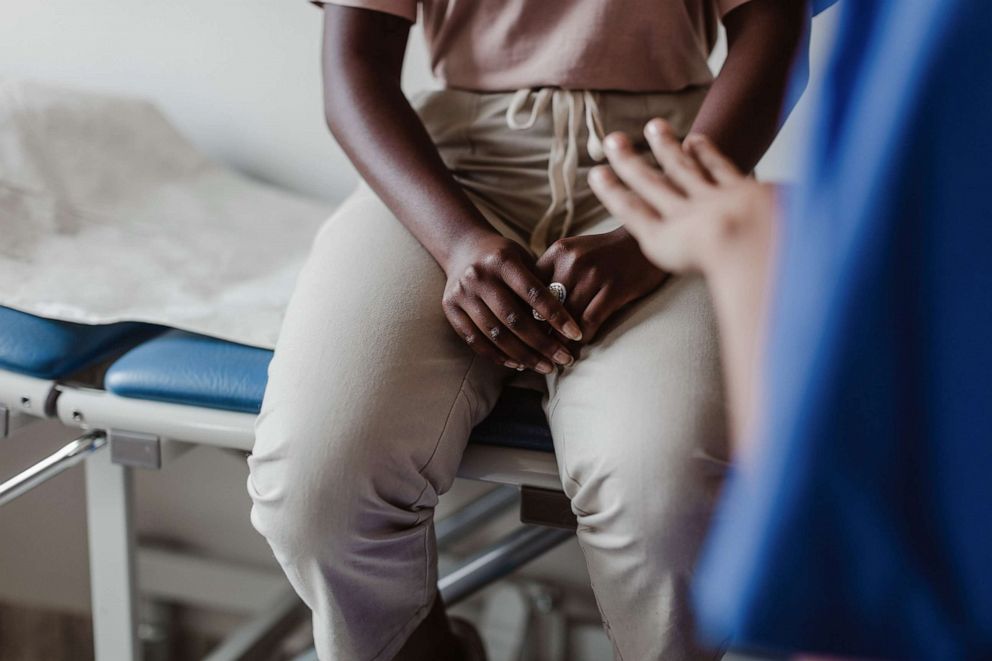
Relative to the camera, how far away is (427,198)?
84 centimetres

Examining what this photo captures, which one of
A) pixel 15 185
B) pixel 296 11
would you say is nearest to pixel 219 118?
pixel 296 11

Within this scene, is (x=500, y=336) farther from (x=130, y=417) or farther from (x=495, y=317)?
(x=130, y=417)

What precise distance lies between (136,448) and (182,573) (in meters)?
0.72

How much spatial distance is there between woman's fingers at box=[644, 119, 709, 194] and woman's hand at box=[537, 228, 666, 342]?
0.25m

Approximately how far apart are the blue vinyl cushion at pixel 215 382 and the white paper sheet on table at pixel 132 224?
0.02 meters

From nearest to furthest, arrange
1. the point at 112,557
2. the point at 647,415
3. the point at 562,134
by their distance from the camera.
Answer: the point at 647,415, the point at 562,134, the point at 112,557

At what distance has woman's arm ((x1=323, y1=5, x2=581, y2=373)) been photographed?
2.52ft

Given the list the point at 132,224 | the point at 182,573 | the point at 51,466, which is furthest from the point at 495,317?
the point at 182,573

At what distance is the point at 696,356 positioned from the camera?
73 cm

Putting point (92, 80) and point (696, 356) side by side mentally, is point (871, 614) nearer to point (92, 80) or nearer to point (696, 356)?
point (696, 356)

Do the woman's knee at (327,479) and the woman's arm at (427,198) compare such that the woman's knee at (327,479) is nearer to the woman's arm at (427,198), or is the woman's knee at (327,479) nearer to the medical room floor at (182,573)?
the woman's arm at (427,198)

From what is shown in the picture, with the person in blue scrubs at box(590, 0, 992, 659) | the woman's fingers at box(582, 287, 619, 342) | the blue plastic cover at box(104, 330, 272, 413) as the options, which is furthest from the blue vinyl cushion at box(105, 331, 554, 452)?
the person in blue scrubs at box(590, 0, 992, 659)

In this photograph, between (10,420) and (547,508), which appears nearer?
(547,508)

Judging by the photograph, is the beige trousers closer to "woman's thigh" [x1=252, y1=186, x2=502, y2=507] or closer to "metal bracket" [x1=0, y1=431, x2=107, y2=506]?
"woman's thigh" [x1=252, y1=186, x2=502, y2=507]
